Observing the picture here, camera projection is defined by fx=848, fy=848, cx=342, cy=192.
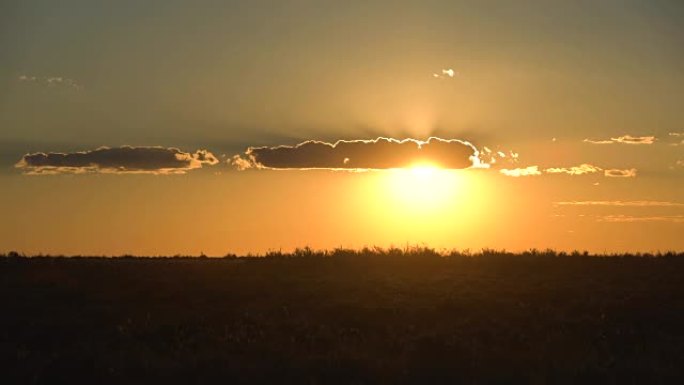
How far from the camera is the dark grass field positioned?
50.0 feet

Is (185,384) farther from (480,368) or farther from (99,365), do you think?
(480,368)

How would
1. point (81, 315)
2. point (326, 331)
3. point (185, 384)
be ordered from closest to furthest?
1. point (185, 384)
2. point (326, 331)
3. point (81, 315)

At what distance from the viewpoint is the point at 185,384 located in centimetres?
1446

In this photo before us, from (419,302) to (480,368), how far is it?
6.10 metres

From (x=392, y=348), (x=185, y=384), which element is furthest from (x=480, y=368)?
(x=185, y=384)

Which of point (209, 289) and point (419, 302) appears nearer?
point (419, 302)

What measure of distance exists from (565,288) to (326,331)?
8.53 m

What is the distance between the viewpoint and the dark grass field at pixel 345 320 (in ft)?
50.0

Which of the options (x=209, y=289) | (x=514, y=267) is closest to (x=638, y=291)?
(x=514, y=267)

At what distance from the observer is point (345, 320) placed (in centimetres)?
1984

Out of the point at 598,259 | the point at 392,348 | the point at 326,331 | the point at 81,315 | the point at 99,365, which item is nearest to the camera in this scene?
the point at 99,365

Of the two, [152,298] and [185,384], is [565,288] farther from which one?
[185,384]

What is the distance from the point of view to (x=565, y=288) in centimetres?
2378

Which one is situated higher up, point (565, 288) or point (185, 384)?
point (565, 288)
